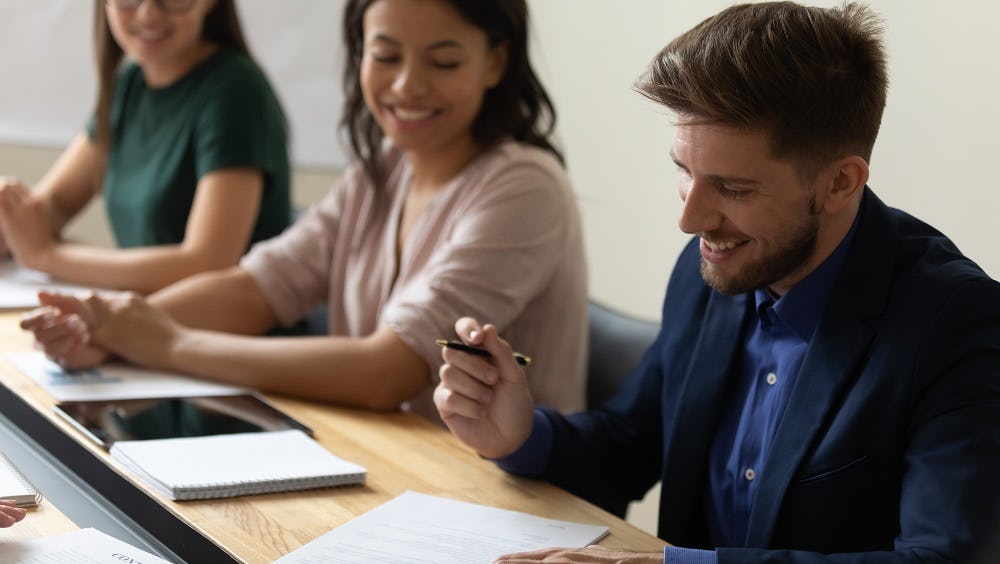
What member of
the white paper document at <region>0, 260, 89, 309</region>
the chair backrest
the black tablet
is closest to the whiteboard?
the white paper document at <region>0, 260, 89, 309</region>

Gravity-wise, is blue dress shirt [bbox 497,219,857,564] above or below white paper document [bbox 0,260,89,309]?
above

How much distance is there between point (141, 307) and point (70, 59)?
1.83 m

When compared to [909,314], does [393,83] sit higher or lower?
higher

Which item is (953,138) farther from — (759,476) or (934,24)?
(759,476)

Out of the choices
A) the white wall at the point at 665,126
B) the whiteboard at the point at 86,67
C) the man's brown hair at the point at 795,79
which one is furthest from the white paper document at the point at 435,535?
the whiteboard at the point at 86,67

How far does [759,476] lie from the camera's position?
1278 millimetres

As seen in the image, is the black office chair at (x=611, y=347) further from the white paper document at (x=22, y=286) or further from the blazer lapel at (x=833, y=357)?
the white paper document at (x=22, y=286)

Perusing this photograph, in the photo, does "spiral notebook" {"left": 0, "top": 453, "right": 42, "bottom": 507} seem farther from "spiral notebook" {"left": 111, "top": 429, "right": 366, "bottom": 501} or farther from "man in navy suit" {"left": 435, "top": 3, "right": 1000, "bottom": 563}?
"man in navy suit" {"left": 435, "top": 3, "right": 1000, "bottom": 563}

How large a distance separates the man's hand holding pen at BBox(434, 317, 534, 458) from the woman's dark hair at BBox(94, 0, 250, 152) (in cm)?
138

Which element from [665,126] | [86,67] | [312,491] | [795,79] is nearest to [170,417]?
[312,491]

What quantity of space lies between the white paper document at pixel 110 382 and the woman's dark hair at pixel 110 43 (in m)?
0.96

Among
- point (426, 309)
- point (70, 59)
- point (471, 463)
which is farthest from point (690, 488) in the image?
point (70, 59)

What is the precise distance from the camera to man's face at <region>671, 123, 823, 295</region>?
1193mm

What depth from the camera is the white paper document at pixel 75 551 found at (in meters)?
1.09
